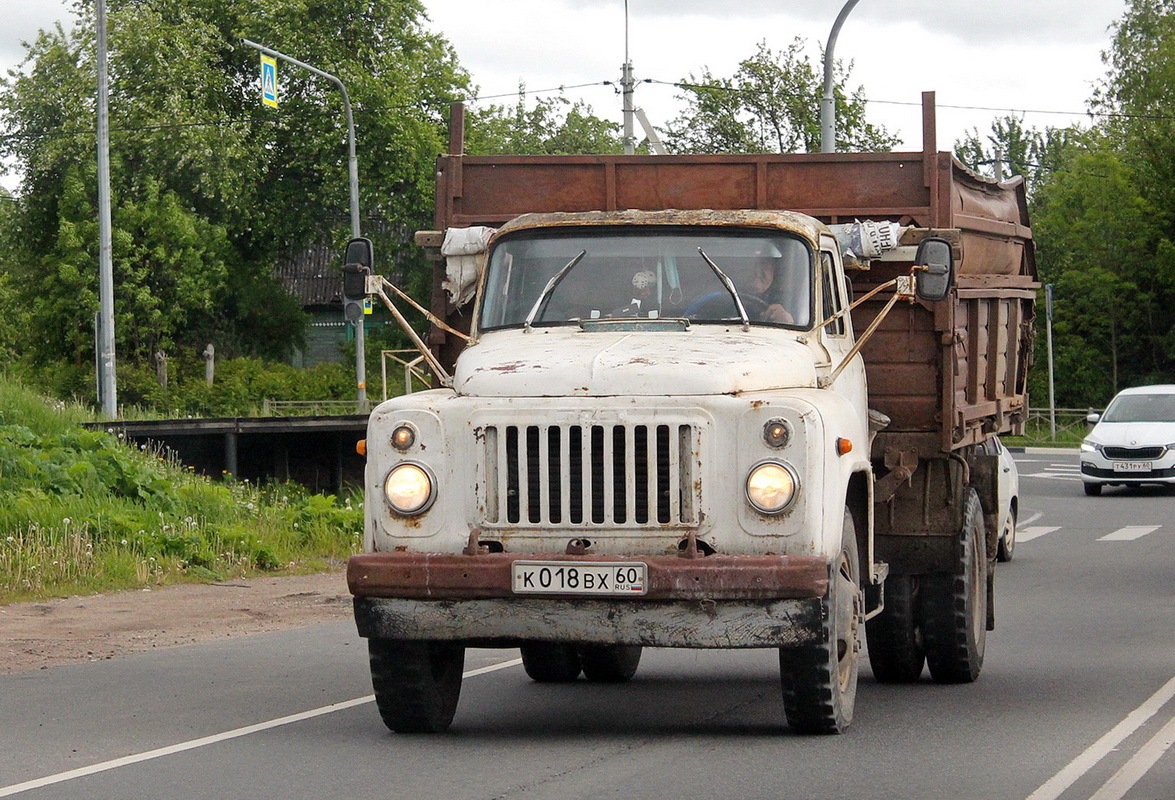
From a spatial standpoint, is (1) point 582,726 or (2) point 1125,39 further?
(2) point 1125,39

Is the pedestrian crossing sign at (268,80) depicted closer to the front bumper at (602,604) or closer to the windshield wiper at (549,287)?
the windshield wiper at (549,287)

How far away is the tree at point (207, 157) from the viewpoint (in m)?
55.2

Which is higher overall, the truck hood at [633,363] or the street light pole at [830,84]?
the street light pole at [830,84]

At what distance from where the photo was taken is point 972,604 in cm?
1082

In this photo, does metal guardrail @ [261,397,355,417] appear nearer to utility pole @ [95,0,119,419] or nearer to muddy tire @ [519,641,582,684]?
utility pole @ [95,0,119,419]

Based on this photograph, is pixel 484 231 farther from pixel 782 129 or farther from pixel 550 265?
pixel 782 129

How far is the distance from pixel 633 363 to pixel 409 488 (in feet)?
3.64

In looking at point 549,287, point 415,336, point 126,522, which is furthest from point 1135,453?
point 415,336

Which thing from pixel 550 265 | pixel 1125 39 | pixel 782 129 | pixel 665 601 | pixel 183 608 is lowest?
pixel 183 608

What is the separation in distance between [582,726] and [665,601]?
63.8 inches

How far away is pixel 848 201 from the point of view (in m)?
10.5

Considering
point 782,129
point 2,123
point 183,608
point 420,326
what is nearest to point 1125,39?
point 782,129

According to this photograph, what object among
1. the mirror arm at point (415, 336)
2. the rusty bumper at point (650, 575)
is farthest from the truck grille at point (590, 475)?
the mirror arm at point (415, 336)

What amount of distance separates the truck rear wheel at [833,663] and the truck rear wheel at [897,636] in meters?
1.75
